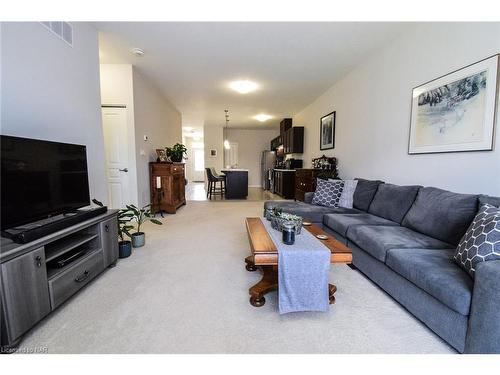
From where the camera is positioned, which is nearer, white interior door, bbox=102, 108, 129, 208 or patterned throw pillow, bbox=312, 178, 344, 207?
patterned throw pillow, bbox=312, 178, 344, 207

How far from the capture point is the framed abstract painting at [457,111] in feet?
6.29

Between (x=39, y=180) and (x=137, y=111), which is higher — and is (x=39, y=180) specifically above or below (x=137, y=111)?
below

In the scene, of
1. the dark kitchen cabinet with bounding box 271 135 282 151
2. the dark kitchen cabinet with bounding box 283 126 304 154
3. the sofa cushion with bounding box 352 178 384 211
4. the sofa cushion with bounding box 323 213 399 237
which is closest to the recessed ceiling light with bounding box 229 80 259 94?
the dark kitchen cabinet with bounding box 283 126 304 154

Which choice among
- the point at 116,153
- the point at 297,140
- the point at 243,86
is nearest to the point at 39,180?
the point at 116,153

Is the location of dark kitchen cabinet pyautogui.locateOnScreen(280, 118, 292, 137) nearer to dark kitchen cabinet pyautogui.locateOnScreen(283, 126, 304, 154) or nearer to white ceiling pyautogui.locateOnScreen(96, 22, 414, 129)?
dark kitchen cabinet pyautogui.locateOnScreen(283, 126, 304, 154)

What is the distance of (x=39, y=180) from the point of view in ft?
5.36

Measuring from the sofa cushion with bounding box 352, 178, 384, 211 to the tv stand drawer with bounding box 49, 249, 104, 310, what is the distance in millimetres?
3093

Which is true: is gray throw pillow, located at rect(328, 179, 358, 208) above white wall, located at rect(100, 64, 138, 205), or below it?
below

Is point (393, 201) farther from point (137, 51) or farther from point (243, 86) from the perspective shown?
point (137, 51)

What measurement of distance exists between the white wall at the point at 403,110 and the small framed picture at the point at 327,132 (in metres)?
0.18

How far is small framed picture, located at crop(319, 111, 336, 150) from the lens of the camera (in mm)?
4840

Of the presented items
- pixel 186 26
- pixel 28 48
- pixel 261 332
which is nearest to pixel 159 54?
pixel 186 26

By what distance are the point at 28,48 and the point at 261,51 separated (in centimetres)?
258

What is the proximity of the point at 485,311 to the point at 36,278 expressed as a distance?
248 cm
